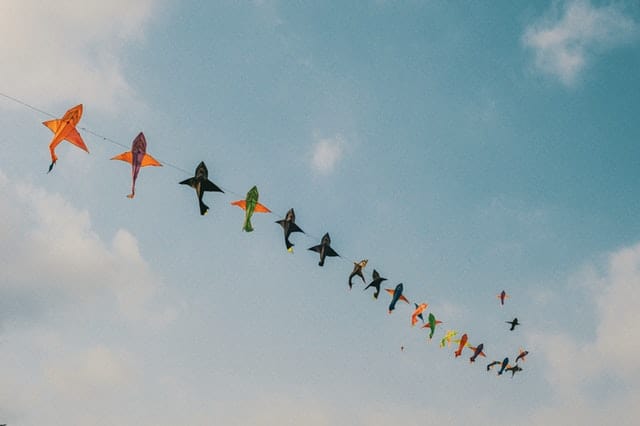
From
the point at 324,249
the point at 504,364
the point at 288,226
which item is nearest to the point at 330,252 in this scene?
the point at 324,249

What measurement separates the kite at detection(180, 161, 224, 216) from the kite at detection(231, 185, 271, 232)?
1.12 metres

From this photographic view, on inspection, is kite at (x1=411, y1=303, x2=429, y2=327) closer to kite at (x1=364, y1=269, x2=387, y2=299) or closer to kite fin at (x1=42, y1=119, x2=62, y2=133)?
kite at (x1=364, y1=269, x2=387, y2=299)

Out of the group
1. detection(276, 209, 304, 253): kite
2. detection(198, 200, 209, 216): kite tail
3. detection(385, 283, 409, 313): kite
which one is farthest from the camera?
detection(385, 283, 409, 313): kite

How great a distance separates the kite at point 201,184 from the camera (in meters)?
12.7

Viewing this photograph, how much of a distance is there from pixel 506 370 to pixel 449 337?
24.1 feet

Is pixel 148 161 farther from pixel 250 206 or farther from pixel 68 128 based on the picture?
pixel 250 206

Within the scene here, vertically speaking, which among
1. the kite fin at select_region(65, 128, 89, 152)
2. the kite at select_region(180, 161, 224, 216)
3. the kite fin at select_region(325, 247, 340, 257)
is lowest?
the kite fin at select_region(65, 128, 89, 152)

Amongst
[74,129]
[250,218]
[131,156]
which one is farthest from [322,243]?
[74,129]

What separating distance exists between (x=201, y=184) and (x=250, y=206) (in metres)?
1.67

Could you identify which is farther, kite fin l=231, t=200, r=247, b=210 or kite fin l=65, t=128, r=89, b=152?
kite fin l=231, t=200, r=247, b=210

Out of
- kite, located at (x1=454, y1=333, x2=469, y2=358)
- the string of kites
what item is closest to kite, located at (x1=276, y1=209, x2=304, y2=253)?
the string of kites

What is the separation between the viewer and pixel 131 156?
37.9 ft

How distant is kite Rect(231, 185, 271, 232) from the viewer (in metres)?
13.8

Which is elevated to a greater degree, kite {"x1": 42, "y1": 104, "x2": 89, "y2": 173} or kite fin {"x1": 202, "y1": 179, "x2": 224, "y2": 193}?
kite fin {"x1": 202, "y1": 179, "x2": 224, "y2": 193}
